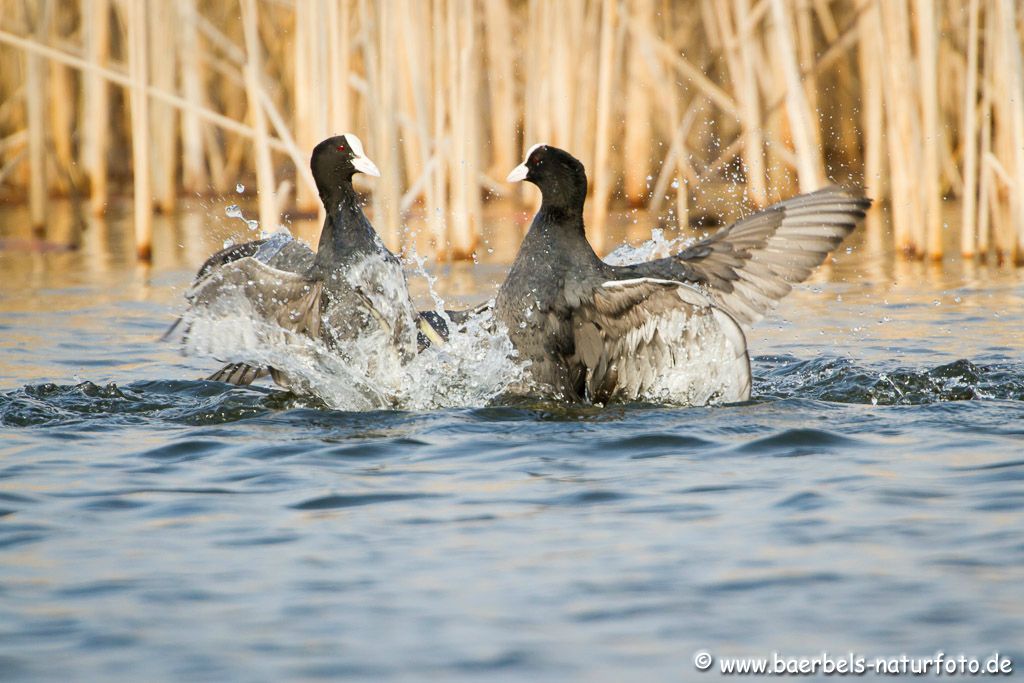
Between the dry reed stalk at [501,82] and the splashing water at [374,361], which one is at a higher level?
the dry reed stalk at [501,82]

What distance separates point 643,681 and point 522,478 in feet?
4.57

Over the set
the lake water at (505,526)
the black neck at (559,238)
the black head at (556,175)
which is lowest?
the lake water at (505,526)

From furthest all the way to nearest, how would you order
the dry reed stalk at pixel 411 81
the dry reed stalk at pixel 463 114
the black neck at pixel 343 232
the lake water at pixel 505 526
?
the dry reed stalk at pixel 411 81, the dry reed stalk at pixel 463 114, the black neck at pixel 343 232, the lake water at pixel 505 526

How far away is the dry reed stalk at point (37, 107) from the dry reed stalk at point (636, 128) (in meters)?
4.25

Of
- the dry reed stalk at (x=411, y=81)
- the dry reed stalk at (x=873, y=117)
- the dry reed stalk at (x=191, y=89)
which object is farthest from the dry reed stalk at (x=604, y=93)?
the dry reed stalk at (x=191, y=89)

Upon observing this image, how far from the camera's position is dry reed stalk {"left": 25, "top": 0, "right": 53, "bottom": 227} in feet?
29.0

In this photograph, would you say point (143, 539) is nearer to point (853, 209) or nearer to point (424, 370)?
point (424, 370)

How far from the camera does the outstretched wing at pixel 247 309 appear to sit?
4.68 m

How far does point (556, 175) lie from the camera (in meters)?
4.81

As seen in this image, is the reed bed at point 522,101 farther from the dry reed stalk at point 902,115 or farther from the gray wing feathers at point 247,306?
the gray wing feathers at point 247,306

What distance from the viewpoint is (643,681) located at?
239 cm

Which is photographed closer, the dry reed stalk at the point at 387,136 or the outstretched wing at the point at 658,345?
the outstretched wing at the point at 658,345

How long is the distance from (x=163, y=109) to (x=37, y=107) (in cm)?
118

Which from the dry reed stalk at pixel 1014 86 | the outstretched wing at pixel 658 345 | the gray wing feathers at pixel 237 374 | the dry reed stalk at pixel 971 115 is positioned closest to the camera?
the outstretched wing at pixel 658 345
